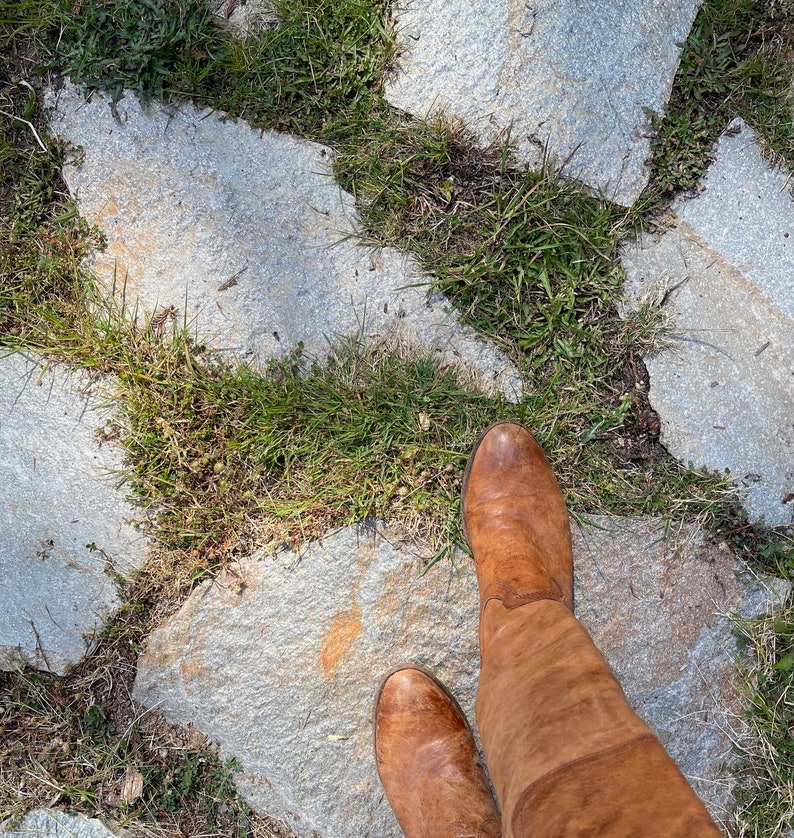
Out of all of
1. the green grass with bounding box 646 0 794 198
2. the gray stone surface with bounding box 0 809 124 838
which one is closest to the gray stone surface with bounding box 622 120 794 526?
the green grass with bounding box 646 0 794 198

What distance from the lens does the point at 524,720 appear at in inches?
58.1

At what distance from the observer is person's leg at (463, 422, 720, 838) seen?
1254 mm

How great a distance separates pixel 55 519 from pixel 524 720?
60.2 inches

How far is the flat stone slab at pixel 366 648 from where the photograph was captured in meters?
2.04

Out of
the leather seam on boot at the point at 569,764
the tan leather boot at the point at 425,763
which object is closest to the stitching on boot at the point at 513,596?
the tan leather boot at the point at 425,763

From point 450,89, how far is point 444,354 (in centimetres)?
84

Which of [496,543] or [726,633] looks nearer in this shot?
[496,543]

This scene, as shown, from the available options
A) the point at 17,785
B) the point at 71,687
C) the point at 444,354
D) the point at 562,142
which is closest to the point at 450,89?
the point at 562,142

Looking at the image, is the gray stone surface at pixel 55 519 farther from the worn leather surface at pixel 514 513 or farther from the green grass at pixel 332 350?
the worn leather surface at pixel 514 513

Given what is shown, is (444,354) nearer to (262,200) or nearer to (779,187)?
(262,200)

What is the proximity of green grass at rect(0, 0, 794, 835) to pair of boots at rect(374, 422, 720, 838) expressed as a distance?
16cm

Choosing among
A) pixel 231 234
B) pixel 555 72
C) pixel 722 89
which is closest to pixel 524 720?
pixel 231 234

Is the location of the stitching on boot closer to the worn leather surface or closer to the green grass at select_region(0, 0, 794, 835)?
the worn leather surface

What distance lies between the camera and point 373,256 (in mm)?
2088
